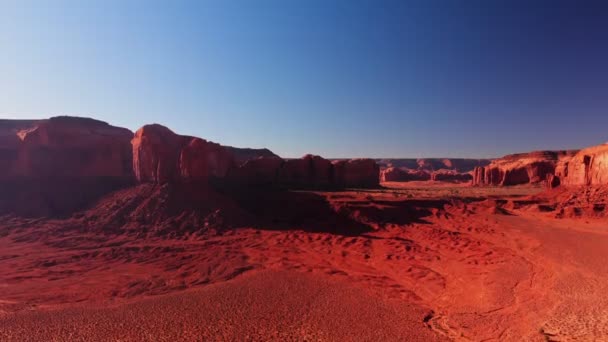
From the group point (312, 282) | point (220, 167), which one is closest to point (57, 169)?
point (220, 167)

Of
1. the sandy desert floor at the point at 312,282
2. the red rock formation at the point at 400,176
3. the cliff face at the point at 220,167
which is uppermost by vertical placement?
the cliff face at the point at 220,167

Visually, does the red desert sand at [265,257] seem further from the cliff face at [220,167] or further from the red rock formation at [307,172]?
the red rock formation at [307,172]

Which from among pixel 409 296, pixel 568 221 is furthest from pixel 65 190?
pixel 568 221

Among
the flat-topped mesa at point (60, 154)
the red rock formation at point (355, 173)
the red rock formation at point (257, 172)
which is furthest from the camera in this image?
the red rock formation at point (355, 173)

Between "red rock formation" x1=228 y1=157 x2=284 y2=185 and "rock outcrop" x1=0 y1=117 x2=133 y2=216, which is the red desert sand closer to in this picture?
"rock outcrop" x1=0 y1=117 x2=133 y2=216

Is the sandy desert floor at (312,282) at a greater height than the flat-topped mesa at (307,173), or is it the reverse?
the flat-topped mesa at (307,173)

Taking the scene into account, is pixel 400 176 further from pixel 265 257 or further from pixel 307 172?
pixel 265 257

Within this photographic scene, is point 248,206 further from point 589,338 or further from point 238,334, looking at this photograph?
point 589,338

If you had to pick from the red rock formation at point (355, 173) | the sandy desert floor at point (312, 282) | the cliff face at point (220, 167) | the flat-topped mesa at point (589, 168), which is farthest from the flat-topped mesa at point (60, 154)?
the flat-topped mesa at point (589, 168)
